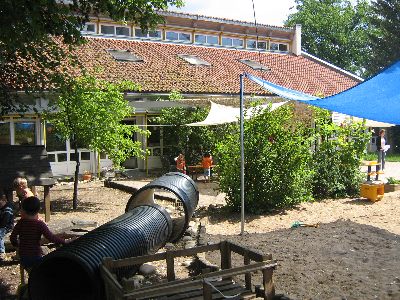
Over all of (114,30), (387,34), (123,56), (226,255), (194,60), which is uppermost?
(387,34)

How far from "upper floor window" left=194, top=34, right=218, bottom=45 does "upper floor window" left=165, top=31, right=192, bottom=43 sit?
1.48 feet

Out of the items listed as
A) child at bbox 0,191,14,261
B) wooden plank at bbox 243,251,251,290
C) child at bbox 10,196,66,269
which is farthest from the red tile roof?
Result: wooden plank at bbox 243,251,251,290

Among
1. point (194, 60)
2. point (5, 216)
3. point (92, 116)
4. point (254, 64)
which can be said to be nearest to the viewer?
point (5, 216)

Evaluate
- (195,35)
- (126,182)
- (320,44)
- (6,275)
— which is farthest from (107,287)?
(320,44)

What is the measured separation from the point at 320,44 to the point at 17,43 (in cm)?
4735

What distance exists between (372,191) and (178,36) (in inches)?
646

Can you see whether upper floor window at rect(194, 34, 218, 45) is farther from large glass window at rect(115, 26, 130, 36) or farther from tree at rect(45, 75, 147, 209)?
→ tree at rect(45, 75, 147, 209)

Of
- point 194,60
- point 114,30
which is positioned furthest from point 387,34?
point 114,30

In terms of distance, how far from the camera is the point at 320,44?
5034 centimetres

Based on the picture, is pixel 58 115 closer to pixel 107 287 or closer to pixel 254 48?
pixel 107 287

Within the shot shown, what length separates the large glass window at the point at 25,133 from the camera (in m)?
16.8

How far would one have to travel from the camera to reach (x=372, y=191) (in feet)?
38.6

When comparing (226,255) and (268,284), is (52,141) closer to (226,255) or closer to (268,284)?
(226,255)

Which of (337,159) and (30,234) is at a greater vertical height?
(337,159)
